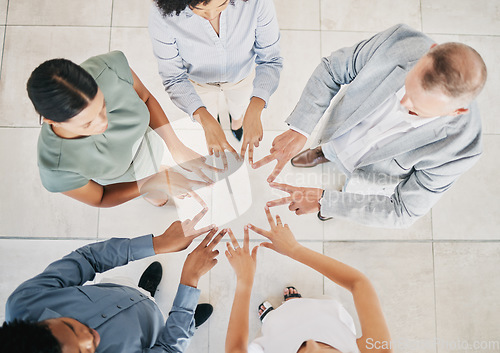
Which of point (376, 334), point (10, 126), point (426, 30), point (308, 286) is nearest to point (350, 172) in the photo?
point (376, 334)

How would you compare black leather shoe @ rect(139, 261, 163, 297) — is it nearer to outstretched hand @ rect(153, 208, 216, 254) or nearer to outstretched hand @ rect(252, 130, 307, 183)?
outstretched hand @ rect(153, 208, 216, 254)

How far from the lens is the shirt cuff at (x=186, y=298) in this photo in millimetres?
1717

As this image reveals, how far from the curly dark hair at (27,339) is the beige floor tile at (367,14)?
101 inches

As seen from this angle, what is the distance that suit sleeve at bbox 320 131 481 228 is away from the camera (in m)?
1.39

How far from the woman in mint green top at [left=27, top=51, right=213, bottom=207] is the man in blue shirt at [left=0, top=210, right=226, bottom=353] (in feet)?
0.98

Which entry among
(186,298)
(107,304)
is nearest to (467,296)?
(186,298)

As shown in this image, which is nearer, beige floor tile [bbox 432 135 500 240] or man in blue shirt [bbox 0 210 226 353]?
man in blue shirt [bbox 0 210 226 353]

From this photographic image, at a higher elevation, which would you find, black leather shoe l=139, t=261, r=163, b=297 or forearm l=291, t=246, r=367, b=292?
forearm l=291, t=246, r=367, b=292

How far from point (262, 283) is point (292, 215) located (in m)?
0.53

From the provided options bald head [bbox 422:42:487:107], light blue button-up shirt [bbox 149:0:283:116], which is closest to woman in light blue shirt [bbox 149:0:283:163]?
light blue button-up shirt [bbox 149:0:283:116]

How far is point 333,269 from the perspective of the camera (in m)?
1.93

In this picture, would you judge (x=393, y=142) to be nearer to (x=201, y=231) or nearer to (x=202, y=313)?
(x=201, y=231)

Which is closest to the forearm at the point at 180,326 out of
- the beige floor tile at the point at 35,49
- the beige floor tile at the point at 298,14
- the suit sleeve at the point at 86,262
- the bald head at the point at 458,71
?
the suit sleeve at the point at 86,262

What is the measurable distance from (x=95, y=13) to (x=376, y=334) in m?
2.88
